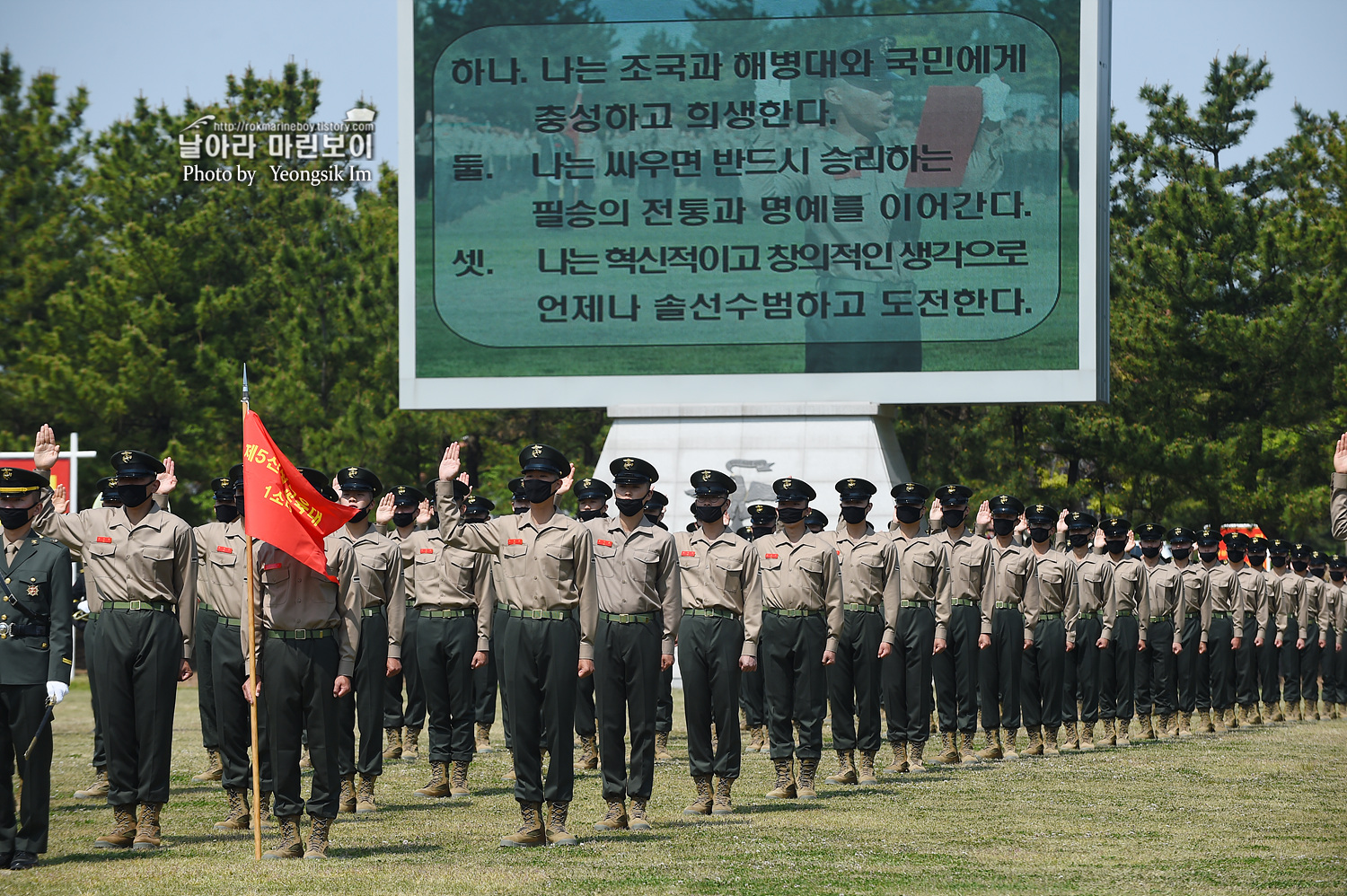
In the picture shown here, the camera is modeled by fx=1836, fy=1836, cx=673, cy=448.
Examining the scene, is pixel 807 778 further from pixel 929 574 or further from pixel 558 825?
pixel 558 825

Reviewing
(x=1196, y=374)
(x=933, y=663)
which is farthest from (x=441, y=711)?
(x=1196, y=374)

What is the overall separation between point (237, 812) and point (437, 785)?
2.17 meters

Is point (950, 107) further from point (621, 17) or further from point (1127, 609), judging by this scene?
point (1127, 609)

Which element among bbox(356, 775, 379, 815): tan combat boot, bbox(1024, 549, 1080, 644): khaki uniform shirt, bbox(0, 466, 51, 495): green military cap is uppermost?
bbox(0, 466, 51, 495): green military cap

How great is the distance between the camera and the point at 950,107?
26.5 m

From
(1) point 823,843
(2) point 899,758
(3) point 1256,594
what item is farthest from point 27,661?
(3) point 1256,594

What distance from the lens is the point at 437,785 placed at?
13023mm

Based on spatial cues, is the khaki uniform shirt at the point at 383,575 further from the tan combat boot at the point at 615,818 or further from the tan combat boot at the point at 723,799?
the tan combat boot at the point at 723,799

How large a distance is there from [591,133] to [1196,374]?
11783 mm

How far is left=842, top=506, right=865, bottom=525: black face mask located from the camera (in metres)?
14.2

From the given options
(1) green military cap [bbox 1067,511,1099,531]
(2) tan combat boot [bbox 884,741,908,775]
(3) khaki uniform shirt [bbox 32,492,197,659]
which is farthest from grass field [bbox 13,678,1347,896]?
(1) green military cap [bbox 1067,511,1099,531]

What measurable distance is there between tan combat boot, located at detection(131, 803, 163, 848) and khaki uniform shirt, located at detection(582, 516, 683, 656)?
110 inches

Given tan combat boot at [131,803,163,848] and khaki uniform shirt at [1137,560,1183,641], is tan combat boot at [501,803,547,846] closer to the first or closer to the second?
tan combat boot at [131,803,163,848]

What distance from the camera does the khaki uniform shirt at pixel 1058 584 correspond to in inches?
669
